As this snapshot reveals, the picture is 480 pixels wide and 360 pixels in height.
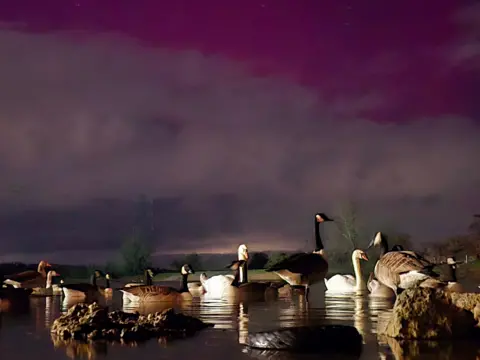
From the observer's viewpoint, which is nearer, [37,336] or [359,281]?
[37,336]

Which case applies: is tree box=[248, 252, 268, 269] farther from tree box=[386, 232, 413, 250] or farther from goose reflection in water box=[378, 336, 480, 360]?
goose reflection in water box=[378, 336, 480, 360]

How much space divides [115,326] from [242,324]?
3.58 feet

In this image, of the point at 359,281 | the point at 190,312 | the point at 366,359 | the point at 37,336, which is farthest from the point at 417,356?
the point at 359,281

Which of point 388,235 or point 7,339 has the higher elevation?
point 388,235

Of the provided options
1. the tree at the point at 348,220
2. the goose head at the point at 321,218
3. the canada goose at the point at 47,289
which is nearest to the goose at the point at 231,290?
the goose head at the point at 321,218

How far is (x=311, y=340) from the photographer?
440 centimetres

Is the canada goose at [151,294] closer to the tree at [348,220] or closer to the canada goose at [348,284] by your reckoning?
the canada goose at [348,284]

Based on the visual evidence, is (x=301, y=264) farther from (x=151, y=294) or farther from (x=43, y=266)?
(x=43, y=266)

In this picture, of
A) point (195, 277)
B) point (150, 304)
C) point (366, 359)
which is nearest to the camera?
point (366, 359)

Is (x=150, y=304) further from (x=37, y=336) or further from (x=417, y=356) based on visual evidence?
(x=417, y=356)

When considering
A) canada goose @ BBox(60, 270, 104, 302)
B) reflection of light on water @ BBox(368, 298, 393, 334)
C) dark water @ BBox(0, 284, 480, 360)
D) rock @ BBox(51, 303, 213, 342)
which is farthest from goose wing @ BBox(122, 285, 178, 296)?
rock @ BBox(51, 303, 213, 342)

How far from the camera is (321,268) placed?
33.4ft

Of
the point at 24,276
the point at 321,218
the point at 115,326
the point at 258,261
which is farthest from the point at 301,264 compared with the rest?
the point at 24,276

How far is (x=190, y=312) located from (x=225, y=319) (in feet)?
2.83
